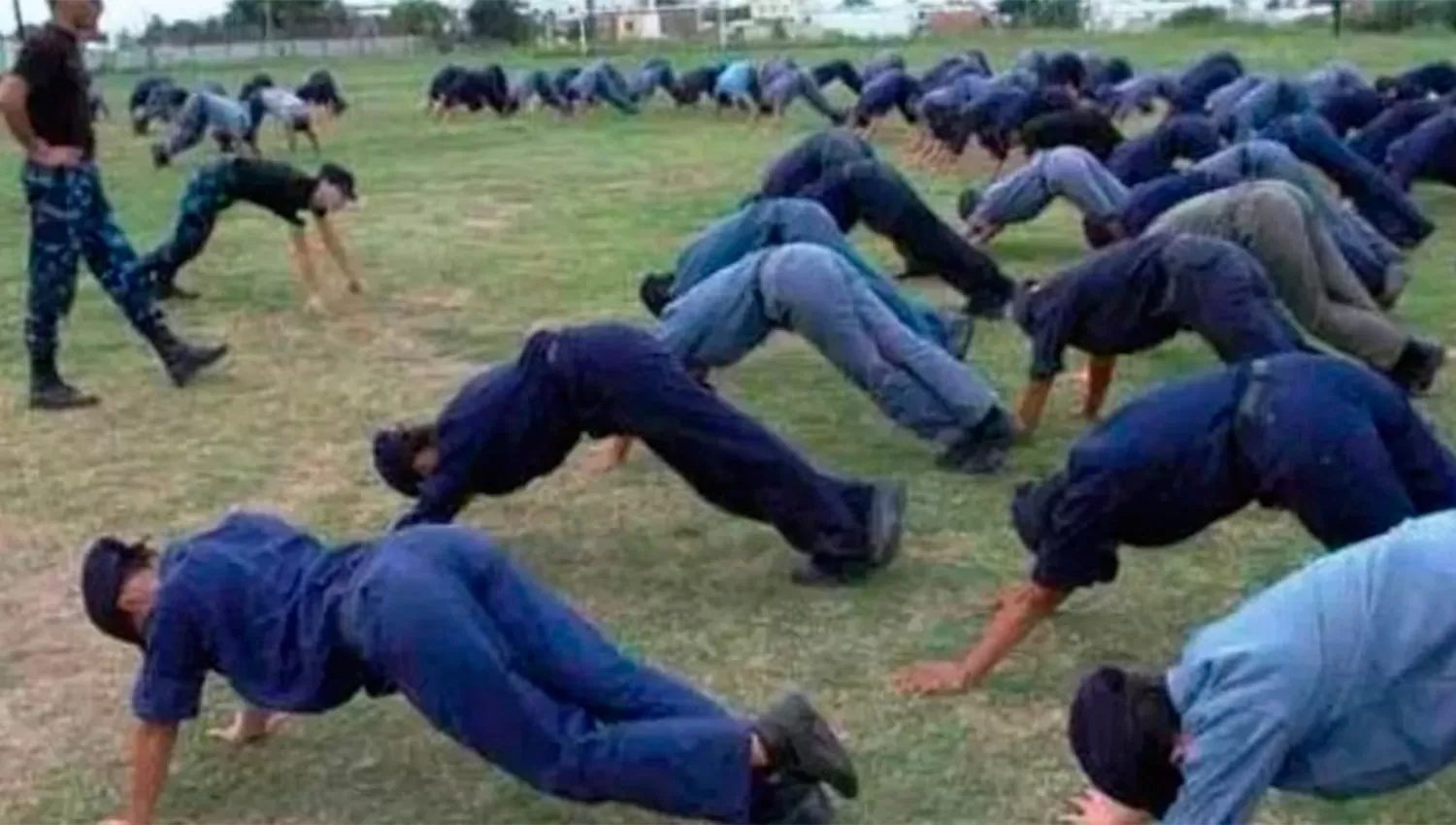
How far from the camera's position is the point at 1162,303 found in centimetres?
581

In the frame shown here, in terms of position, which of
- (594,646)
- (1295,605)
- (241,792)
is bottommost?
(241,792)

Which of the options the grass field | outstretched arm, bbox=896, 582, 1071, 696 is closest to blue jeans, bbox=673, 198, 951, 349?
the grass field

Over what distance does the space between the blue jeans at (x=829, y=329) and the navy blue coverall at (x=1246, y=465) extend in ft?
5.32

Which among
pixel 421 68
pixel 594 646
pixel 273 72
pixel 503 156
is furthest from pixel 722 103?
pixel 594 646

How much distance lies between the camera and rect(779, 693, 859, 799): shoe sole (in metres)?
3.62

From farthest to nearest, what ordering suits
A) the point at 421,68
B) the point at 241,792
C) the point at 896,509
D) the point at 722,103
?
the point at 421,68 < the point at 722,103 < the point at 896,509 < the point at 241,792

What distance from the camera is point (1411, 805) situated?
388 centimetres

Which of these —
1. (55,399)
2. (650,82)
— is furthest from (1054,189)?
(650,82)

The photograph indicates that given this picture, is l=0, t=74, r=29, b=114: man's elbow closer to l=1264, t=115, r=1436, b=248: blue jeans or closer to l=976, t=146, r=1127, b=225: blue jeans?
l=976, t=146, r=1127, b=225: blue jeans

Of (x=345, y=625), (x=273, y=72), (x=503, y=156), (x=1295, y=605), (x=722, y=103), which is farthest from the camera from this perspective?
(x=273, y=72)

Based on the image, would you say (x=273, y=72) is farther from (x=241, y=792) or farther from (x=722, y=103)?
(x=241, y=792)

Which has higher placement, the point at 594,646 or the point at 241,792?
the point at 594,646

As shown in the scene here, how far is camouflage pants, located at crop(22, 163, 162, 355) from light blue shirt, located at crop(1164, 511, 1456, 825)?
559cm

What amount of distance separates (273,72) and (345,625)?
1244 inches
